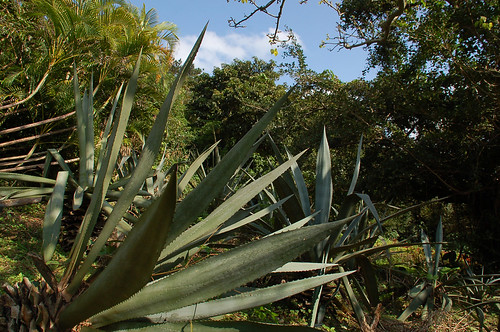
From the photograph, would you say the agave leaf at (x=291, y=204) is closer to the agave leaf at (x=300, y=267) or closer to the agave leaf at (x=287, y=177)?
the agave leaf at (x=287, y=177)

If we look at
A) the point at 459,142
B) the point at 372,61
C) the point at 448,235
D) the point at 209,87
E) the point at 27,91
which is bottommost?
the point at 448,235

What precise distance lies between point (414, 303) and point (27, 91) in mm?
5529

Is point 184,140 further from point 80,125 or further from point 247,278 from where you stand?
point 247,278

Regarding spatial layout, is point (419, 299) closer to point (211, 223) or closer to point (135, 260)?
point (211, 223)

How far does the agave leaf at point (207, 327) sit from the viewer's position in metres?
0.91

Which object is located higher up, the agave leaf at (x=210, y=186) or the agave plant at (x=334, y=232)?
the agave leaf at (x=210, y=186)

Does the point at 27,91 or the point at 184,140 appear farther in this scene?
the point at 184,140

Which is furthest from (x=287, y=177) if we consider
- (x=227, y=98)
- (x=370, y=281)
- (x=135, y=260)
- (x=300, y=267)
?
(x=227, y=98)

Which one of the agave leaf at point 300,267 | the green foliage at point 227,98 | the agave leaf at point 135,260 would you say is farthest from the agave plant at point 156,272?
the green foliage at point 227,98

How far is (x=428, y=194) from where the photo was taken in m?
5.91

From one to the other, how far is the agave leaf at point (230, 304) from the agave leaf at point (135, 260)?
0.19 metres

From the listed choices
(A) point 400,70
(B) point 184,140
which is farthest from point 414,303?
(B) point 184,140

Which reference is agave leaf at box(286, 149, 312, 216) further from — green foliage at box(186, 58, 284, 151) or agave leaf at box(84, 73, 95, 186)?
green foliage at box(186, 58, 284, 151)

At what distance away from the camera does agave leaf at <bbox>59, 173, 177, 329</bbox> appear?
676 millimetres
